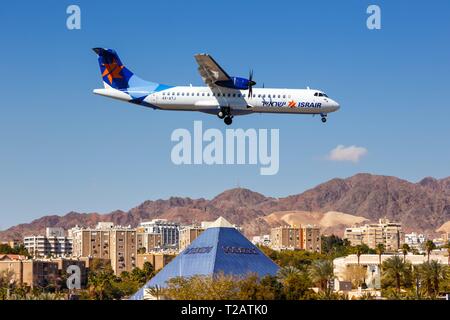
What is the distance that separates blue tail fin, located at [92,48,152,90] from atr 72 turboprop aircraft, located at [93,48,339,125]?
12.7 ft

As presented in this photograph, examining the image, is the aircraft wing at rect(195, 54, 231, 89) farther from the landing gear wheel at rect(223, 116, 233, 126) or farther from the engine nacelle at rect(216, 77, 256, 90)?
the landing gear wheel at rect(223, 116, 233, 126)

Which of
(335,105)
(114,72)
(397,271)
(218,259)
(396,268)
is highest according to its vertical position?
(114,72)

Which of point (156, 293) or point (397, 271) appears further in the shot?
point (397, 271)

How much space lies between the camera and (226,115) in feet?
363

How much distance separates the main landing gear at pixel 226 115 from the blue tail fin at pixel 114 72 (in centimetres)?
974

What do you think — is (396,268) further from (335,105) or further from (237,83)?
(237,83)

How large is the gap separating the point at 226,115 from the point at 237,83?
3.49 m

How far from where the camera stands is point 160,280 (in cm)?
15525

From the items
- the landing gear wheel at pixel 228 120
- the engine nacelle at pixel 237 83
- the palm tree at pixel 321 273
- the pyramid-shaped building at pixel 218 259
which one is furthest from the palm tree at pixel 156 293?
the engine nacelle at pixel 237 83

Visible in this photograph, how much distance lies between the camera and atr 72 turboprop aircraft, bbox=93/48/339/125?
110438 millimetres

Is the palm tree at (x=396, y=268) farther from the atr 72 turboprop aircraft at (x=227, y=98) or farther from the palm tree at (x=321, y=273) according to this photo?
the atr 72 turboprop aircraft at (x=227, y=98)

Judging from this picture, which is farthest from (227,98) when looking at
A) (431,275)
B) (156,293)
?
(431,275)

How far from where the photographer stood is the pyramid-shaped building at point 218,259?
15488 cm
